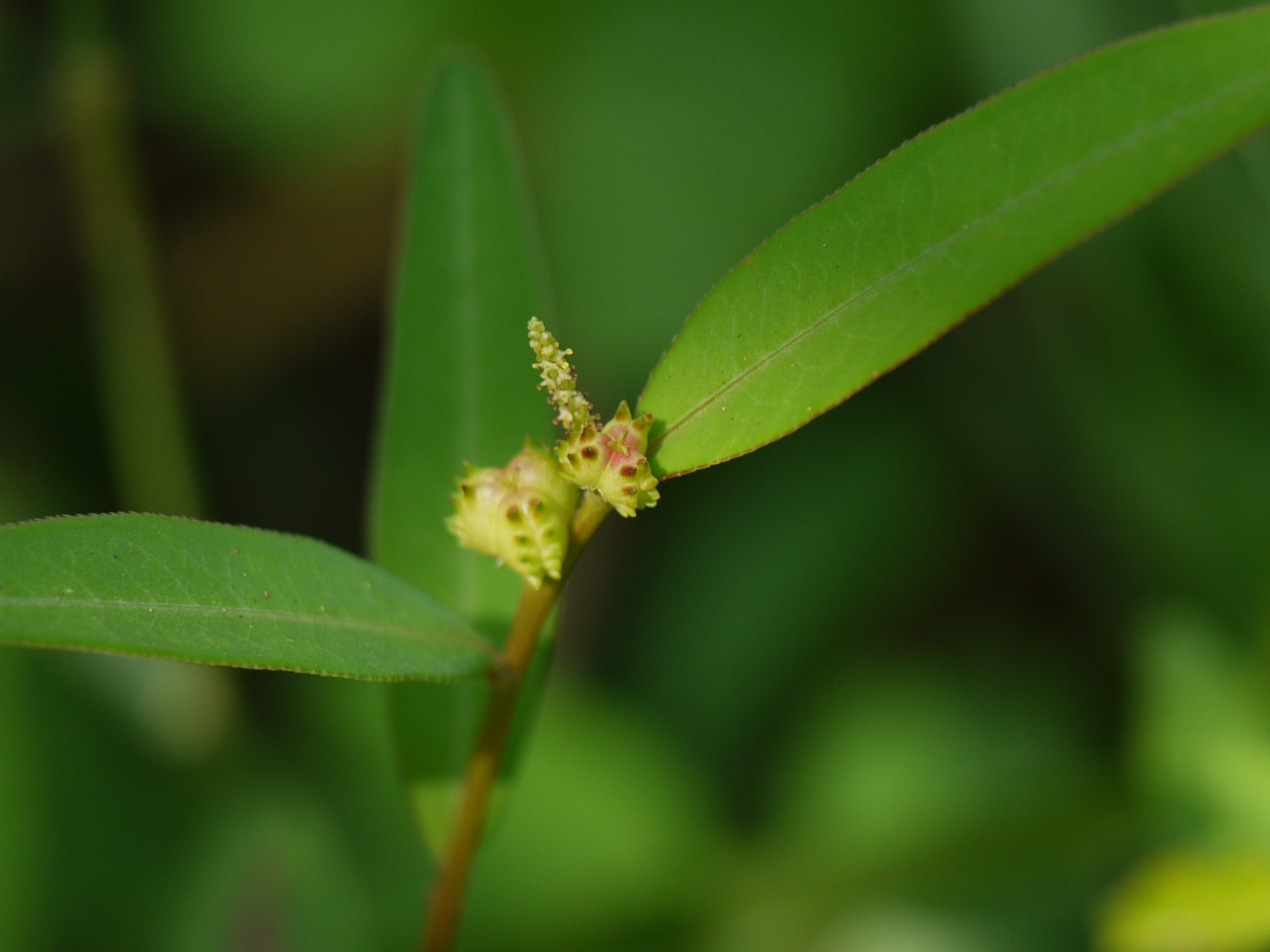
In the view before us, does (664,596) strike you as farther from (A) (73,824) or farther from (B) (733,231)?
(A) (73,824)

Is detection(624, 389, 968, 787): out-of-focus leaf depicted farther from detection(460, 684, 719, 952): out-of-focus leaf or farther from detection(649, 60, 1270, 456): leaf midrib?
detection(649, 60, 1270, 456): leaf midrib

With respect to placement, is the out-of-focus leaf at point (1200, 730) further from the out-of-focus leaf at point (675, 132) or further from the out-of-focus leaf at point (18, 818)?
the out-of-focus leaf at point (18, 818)

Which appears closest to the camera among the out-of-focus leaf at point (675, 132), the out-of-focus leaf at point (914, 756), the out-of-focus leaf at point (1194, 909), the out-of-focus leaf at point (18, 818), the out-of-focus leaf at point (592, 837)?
the out-of-focus leaf at point (1194, 909)

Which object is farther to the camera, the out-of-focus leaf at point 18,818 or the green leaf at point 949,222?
the out-of-focus leaf at point 18,818

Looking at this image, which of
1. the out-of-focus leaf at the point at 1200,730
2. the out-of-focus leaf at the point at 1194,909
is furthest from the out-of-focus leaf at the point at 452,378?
the out-of-focus leaf at the point at 1200,730

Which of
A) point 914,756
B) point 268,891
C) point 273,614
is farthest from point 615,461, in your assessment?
point 914,756

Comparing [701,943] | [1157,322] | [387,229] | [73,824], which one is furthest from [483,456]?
[387,229]
